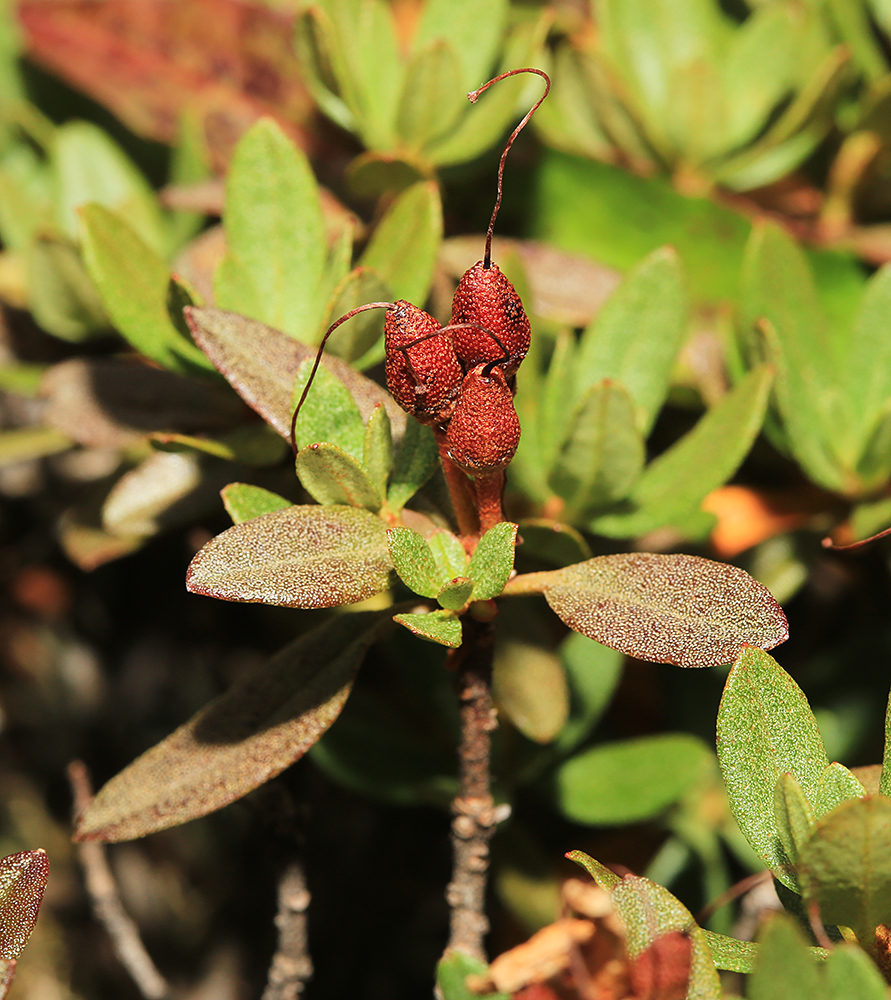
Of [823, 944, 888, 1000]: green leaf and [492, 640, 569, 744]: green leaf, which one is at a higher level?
[823, 944, 888, 1000]: green leaf

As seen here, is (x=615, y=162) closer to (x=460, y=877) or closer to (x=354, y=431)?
(x=354, y=431)

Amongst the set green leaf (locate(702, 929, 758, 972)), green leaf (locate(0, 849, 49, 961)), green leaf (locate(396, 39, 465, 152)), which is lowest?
green leaf (locate(0, 849, 49, 961))

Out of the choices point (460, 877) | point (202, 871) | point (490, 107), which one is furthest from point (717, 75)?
point (202, 871)

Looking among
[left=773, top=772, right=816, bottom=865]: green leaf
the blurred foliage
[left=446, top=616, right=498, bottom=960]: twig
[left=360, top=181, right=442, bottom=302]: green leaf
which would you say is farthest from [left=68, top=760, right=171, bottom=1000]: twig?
[left=773, top=772, right=816, bottom=865]: green leaf

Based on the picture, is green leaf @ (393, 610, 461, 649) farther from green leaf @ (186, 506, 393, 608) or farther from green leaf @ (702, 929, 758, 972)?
green leaf @ (702, 929, 758, 972)

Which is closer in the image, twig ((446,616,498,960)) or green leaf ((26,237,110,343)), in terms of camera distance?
twig ((446,616,498,960))

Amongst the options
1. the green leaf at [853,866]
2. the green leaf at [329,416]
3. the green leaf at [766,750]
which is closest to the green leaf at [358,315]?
the green leaf at [329,416]

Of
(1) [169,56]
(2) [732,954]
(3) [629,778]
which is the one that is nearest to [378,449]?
(2) [732,954]
